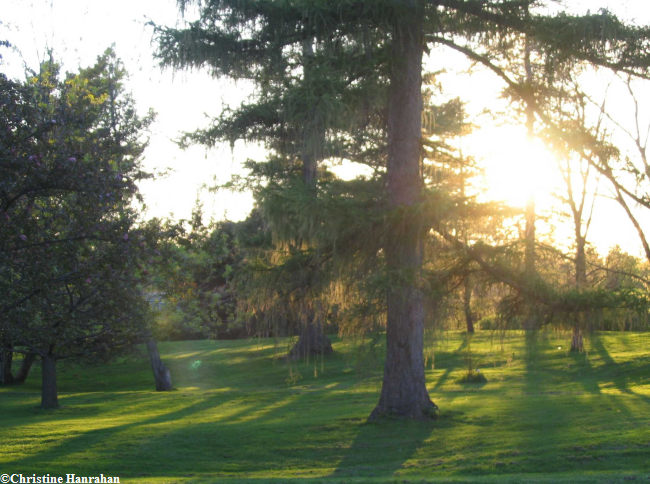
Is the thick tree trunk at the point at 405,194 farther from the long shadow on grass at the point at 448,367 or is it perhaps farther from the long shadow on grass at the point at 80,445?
the long shadow on grass at the point at 448,367

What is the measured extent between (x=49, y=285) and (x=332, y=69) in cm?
686

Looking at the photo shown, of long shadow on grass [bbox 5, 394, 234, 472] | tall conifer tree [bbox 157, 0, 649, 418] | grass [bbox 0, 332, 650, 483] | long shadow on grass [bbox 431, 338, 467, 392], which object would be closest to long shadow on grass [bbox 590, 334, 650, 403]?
grass [bbox 0, 332, 650, 483]

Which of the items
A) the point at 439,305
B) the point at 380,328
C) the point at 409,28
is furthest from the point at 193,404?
the point at 409,28

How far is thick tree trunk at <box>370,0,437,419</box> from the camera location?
13.2m

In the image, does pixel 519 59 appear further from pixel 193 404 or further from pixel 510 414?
pixel 193 404

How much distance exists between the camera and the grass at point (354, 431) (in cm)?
1030

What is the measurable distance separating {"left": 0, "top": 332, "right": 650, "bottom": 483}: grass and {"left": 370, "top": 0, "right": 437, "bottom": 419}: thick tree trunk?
0.44 metres

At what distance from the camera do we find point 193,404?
1958cm

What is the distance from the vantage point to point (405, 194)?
13.2 meters

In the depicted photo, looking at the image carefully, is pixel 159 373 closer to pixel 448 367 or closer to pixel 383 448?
pixel 448 367
